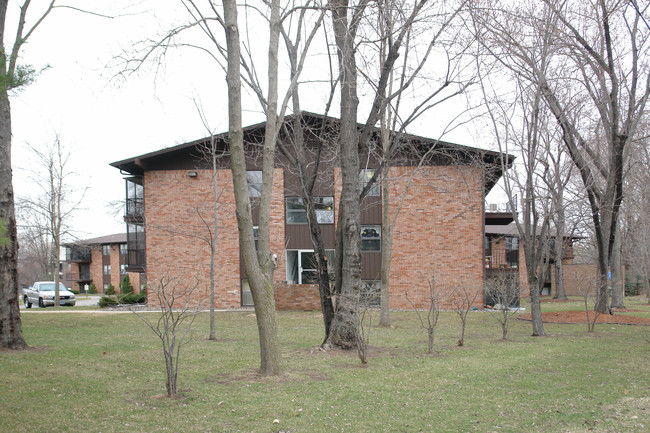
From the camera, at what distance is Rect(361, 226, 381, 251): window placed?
22.7 m

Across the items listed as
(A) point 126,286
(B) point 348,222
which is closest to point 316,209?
(B) point 348,222

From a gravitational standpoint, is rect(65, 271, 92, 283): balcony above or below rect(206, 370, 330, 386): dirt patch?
below

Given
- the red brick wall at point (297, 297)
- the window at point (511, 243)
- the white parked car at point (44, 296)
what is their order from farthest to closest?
the window at point (511, 243), the white parked car at point (44, 296), the red brick wall at point (297, 297)

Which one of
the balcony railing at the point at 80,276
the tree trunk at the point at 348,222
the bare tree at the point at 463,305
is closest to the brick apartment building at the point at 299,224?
the bare tree at the point at 463,305

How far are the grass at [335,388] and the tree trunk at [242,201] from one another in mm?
609

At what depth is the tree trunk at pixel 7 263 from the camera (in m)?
9.52

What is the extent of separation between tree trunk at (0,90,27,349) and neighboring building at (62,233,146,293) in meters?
34.3

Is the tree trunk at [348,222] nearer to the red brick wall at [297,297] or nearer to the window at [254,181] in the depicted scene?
the red brick wall at [297,297]

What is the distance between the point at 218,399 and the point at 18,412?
2.16m

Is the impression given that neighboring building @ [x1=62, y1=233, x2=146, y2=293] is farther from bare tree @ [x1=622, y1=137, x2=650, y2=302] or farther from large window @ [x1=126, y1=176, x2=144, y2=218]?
bare tree @ [x1=622, y1=137, x2=650, y2=302]

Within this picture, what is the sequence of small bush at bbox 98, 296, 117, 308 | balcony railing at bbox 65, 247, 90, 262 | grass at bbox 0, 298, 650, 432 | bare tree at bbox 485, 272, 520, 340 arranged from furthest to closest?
1. balcony railing at bbox 65, 247, 90, 262
2. small bush at bbox 98, 296, 117, 308
3. bare tree at bbox 485, 272, 520, 340
4. grass at bbox 0, 298, 650, 432

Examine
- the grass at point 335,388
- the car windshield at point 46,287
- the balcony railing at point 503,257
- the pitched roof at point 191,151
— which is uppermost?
the pitched roof at point 191,151

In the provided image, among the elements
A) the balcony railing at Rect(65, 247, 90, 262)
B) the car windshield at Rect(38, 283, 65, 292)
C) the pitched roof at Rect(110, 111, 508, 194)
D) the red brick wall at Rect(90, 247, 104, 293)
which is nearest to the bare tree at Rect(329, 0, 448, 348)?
the pitched roof at Rect(110, 111, 508, 194)

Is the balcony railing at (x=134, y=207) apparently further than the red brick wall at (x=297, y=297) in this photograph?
Yes
